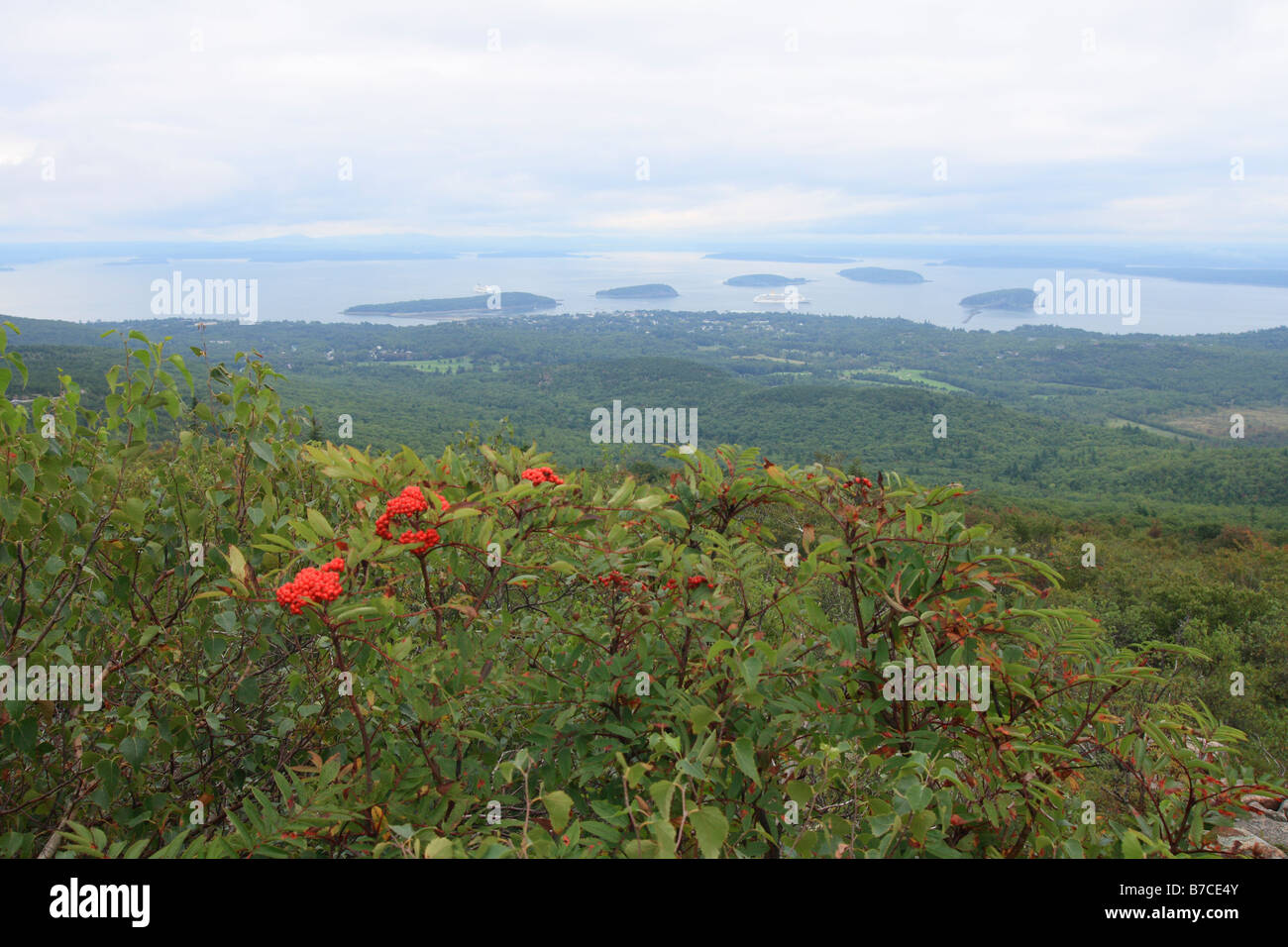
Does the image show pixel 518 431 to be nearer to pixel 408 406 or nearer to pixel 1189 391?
pixel 408 406

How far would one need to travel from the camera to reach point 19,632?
1676 mm

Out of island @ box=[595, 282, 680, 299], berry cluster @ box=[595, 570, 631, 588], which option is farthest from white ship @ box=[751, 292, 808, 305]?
berry cluster @ box=[595, 570, 631, 588]

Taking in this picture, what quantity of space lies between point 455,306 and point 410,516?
369 ft

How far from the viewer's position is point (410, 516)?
1.52m

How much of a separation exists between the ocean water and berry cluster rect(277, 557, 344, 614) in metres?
94.7

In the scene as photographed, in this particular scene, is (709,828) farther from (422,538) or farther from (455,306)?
(455,306)

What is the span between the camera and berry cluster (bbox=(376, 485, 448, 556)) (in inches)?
57.7

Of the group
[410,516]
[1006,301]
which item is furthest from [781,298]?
[410,516]

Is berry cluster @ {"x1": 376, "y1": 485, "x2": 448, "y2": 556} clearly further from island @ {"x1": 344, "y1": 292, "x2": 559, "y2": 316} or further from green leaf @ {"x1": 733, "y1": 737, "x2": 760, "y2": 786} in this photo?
island @ {"x1": 344, "y1": 292, "x2": 559, "y2": 316}

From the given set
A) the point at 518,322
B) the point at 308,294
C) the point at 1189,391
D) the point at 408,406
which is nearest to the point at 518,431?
the point at 408,406

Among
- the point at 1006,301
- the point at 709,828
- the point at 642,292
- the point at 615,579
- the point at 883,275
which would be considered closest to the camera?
the point at 709,828

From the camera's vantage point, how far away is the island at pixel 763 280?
15775 centimetres
